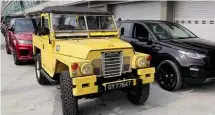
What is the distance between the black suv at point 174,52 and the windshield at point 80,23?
4.32 feet

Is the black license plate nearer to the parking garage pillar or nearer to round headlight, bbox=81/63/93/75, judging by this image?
round headlight, bbox=81/63/93/75

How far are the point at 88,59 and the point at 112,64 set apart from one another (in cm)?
47

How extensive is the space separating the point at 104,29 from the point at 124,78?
1.51 m

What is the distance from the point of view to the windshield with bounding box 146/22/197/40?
278 inches

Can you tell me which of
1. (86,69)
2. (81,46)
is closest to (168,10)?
(81,46)

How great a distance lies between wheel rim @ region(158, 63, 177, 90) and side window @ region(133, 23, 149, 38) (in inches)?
41.5

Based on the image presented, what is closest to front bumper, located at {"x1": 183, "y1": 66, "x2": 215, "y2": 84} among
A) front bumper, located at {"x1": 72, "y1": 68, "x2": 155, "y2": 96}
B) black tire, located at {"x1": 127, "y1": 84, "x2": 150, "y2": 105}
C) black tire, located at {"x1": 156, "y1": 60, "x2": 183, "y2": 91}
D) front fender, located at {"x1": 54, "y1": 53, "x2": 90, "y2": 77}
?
black tire, located at {"x1": 156, "y1": 60, "x2": 183, "y2": 91}

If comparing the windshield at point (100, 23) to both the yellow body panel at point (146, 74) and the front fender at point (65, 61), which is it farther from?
the yellow body panel at point (146, 74)

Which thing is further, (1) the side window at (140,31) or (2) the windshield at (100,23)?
(1) the side window at (140,31)

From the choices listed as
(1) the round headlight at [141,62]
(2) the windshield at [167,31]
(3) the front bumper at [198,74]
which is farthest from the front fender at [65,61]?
(2) the windshield at [167,31]

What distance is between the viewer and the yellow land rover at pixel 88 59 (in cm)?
459

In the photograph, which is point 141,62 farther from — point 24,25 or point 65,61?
point 24,25

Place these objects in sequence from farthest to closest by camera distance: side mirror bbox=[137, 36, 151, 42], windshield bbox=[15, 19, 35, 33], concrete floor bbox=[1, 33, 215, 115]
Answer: windshield bbox=[15, 19, 35, 33] → side mirror bbox=[137, 36, 151, 42] → concrete floor bbox=[1, 33, 215, 115]

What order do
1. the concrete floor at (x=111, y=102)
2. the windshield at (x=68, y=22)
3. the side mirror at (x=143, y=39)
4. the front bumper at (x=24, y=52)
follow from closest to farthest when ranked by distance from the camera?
the concrete floor at (x=111, y=102)
the windshield at (x=68, y=22)
the side mirror at (x=143, y=39)
the front bumper at (x=24, y=52)
